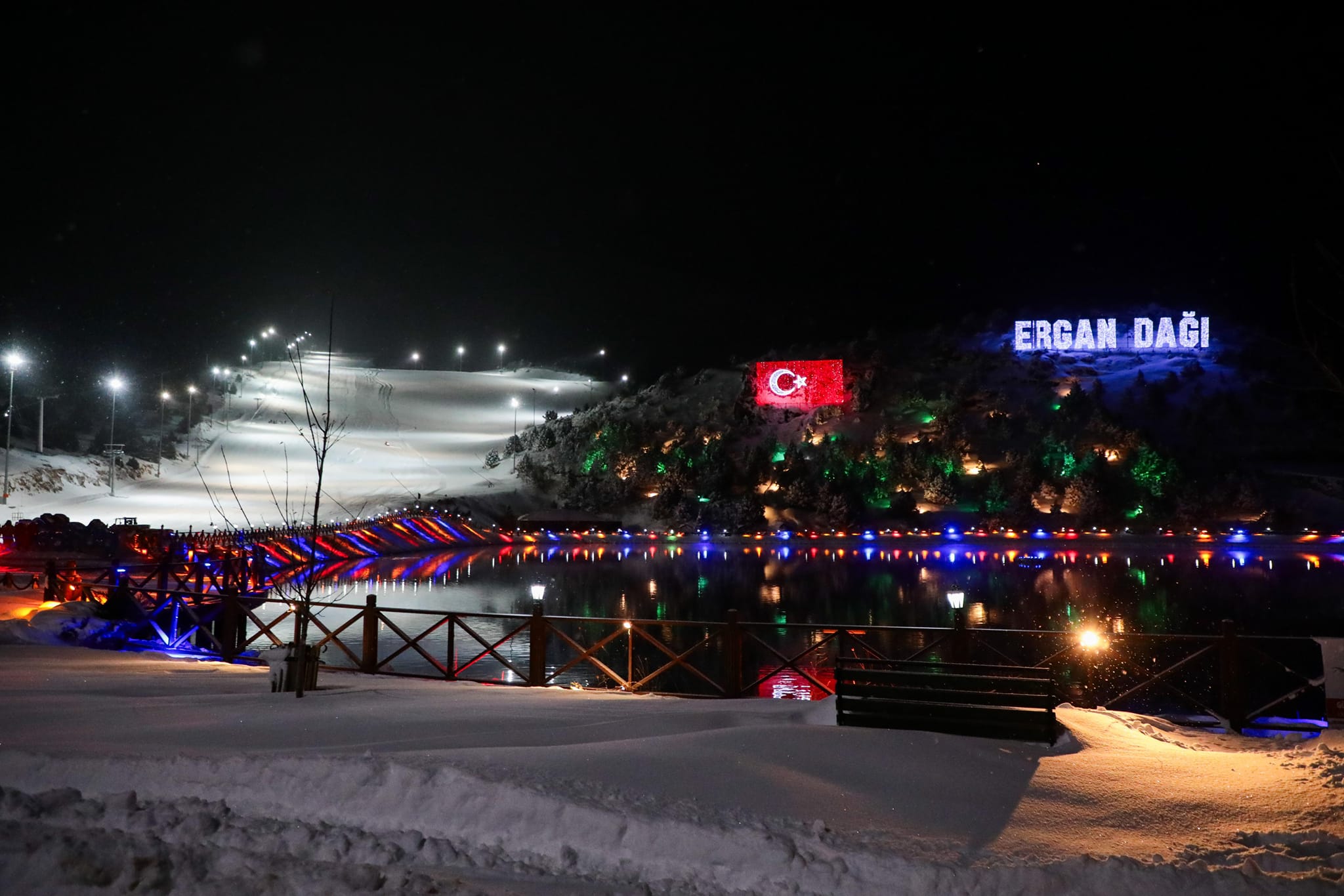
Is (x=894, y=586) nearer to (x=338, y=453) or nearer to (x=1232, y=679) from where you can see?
(x=1232, y=679)

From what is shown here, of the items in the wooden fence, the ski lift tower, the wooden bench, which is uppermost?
the ski lift tower

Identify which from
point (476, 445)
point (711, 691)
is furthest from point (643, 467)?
point (711, 691)

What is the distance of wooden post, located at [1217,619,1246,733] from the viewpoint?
35.4 feet

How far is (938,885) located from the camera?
4.95m

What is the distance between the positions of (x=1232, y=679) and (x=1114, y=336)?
89257 millimetres

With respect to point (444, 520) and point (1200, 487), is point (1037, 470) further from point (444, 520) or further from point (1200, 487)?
point (444, 520)

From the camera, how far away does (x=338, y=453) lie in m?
81.2

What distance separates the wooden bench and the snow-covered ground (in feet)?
0.98

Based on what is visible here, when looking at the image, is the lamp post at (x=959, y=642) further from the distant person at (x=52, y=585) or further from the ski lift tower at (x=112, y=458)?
the ski lift tower at (x=112, y=458)

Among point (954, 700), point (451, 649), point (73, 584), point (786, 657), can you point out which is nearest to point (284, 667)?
point (451, 649)

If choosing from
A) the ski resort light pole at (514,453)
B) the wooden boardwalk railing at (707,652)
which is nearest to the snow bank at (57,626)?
the wooden boardwalk railing at (707,652)

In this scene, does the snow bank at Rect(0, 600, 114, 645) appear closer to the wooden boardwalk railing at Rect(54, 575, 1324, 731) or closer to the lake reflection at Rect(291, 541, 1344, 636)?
the wooden boardwalk railing at Rect(54, 575, 1324, 731)

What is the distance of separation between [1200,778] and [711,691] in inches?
444

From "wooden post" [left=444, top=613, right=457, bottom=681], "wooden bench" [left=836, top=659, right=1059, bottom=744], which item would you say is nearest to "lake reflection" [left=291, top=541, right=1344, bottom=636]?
"wooden post" [left=444, top=613, right=457, bottom=681]
